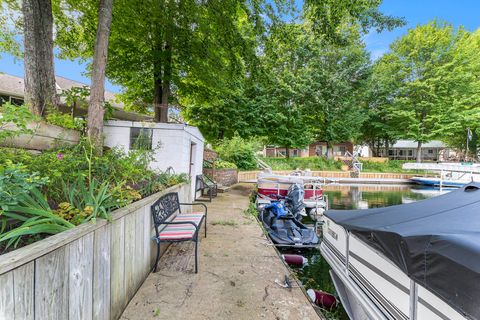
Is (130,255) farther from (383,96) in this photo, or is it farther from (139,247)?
(383,96)

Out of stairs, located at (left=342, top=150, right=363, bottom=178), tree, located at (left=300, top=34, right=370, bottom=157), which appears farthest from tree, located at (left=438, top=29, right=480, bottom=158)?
stairs, located at (left=342, top=150, right=363, bottom=178)

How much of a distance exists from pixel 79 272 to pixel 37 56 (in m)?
5.13

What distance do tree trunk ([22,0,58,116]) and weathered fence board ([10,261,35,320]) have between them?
4.76m

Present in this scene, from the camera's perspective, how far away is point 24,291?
1.33 metres

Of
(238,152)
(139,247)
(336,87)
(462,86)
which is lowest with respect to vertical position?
(139,247)

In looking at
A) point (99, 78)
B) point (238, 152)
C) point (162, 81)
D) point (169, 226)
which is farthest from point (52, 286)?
point (238, 152)

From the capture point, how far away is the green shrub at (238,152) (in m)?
16.7

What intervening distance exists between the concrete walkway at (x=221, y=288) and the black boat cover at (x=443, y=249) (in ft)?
3.78

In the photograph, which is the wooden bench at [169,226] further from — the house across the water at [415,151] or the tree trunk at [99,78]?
the house across the water at [415,151]

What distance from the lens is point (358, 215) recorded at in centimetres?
370

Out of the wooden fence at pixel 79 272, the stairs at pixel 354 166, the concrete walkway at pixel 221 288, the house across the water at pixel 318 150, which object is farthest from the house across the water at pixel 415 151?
the wooden fence at pixel 79 272

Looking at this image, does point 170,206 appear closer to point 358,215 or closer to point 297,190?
point 358,215

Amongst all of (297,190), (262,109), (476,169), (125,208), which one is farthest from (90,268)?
(476,169)

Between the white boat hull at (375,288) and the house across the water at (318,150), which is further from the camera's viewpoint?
the house across the water at (318,150)
